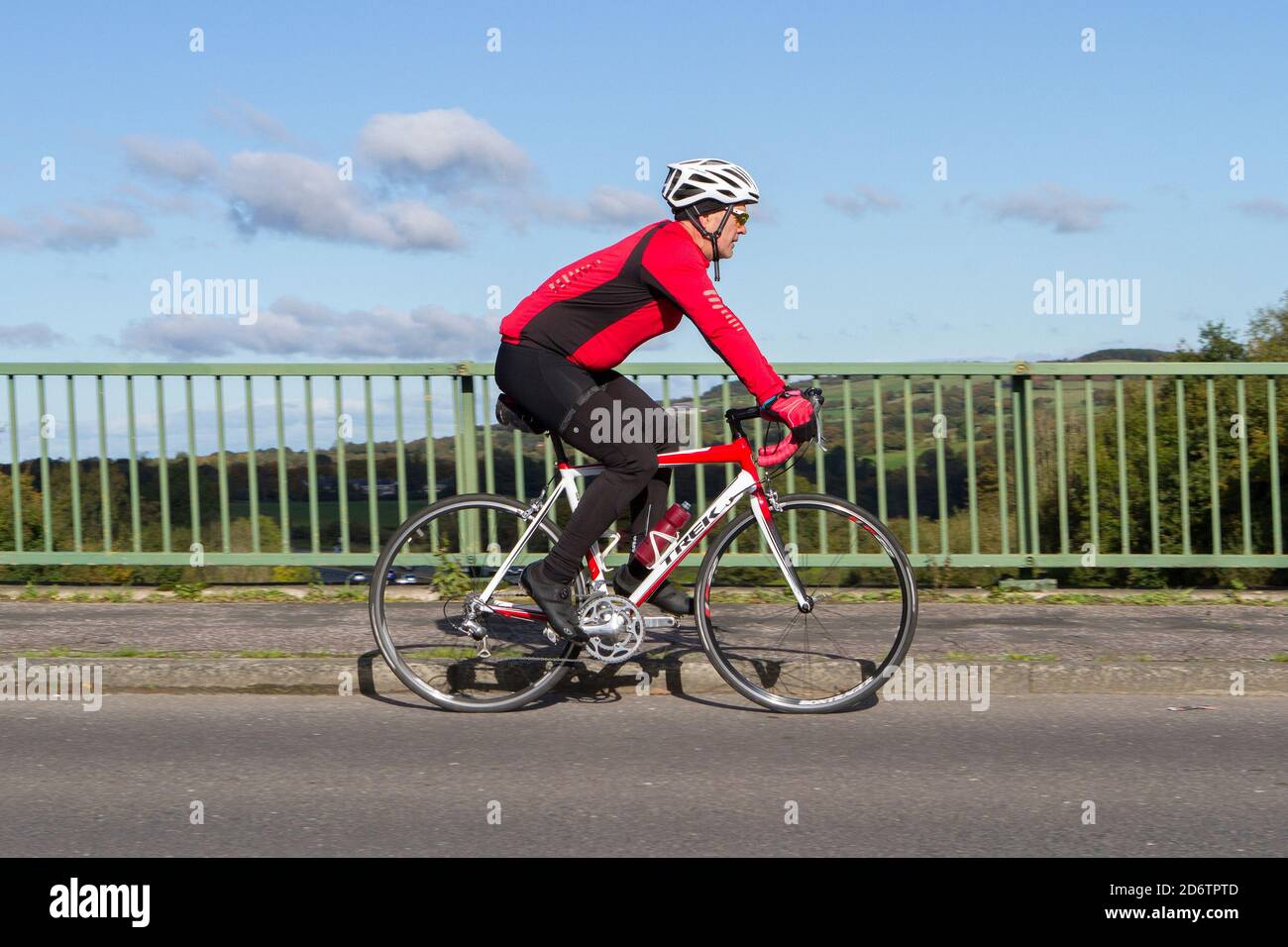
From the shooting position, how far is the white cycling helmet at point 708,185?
5.40 meters

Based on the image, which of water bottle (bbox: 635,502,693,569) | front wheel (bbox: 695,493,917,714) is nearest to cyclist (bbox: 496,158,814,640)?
water bottle (bbox: 635,502,693,569)

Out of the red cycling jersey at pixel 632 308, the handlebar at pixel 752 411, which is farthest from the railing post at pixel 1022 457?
the red cycling jersey at pixel 632 308

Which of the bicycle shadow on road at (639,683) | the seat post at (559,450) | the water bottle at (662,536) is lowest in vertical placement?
the bicycle shadow on road at (639,683)

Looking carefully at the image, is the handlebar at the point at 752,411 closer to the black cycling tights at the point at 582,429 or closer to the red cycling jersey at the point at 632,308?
the red cycling jersey at the point at 632,308

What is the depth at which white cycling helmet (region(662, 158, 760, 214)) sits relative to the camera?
5.40m

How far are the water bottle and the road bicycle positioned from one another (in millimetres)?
30

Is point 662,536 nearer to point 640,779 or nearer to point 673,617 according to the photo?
point 673,617

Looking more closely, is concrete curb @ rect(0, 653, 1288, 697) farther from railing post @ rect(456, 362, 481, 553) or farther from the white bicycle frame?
railing post @ rect(456, 362, 481, 553)

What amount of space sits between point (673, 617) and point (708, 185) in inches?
69.5

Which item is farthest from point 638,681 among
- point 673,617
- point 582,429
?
point 582,429

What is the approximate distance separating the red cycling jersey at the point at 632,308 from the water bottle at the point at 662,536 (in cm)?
65
